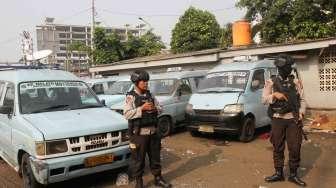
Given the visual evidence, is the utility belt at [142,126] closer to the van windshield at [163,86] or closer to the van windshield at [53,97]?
the van windshield at [53,97]

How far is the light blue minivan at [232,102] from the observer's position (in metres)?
9.62

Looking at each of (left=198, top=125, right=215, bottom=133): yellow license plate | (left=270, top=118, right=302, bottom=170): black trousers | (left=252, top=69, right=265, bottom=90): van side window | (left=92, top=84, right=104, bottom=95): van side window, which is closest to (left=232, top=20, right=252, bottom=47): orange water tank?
(left=92, top=84, right=104, bottom=95): van side window

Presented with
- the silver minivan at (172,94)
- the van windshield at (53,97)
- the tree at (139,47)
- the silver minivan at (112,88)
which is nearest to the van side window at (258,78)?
the silver minivan at (172,94)

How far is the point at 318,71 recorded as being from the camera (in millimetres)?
13984

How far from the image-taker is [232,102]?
9656 millimetres

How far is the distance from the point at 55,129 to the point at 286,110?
3.38 metres

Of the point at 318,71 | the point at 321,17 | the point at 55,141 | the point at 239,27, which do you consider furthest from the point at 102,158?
the point at 321,17

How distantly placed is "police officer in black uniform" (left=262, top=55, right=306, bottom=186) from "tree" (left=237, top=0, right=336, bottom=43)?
12.5 metres

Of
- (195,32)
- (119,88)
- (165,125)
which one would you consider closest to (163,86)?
(165,125)

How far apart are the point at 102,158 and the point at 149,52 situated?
85.1ft

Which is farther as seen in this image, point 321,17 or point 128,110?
point 321,17

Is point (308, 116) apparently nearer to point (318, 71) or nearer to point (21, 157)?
point (318, 71)

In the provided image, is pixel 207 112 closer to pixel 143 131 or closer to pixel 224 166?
pixel 224 166

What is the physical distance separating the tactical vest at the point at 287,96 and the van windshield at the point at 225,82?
12.5 ft
